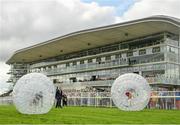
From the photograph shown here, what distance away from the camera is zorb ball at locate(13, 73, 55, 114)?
1477cm

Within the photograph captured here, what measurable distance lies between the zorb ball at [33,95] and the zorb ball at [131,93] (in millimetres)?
4060

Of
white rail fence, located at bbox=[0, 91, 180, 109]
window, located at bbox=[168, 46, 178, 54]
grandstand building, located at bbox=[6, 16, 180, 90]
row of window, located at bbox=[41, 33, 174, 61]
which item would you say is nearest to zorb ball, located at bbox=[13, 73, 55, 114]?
white rail fence, located at bbox=[0, 91, 180, 109]

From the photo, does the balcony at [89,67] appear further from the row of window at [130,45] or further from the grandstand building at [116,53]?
the row of window at [130,45]

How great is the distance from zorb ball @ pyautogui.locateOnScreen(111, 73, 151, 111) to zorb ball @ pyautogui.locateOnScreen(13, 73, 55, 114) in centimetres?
406

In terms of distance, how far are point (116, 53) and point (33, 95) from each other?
40562mm

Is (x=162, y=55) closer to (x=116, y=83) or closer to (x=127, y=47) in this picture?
(x=127, y=47)

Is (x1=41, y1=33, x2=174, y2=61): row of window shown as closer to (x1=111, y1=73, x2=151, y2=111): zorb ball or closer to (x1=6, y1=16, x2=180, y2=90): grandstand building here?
(x1=6, y1=16, x2=180, y2=90): grandstand building

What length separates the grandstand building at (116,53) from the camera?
1853 inches

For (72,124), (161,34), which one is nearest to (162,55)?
(161,34)

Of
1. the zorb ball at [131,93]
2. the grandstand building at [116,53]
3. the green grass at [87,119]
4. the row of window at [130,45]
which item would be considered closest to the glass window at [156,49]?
the grandstand building at [116,53]

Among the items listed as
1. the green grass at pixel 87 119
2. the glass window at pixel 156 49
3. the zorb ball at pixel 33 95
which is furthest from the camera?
the glass window at pixel 156 49

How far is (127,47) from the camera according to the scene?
5306cm

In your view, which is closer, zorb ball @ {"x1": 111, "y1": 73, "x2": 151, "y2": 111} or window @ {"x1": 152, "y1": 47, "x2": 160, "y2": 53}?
zorb ball @ {"x1": 111, "y1": 73, "x2": 151, "y2": 111}

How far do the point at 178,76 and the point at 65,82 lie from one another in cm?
2323
